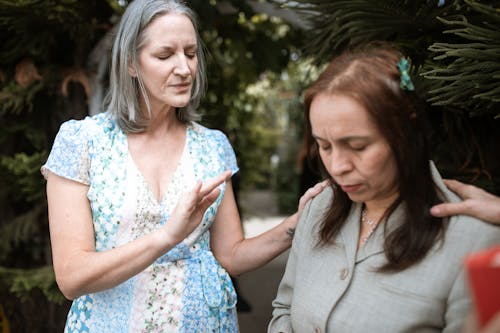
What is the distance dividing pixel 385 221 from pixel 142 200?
2.51ft

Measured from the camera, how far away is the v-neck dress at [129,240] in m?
1.90

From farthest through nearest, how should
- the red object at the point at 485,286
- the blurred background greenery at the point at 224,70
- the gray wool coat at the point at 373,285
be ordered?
the blurred background greenery at the point at 224,70 < the gray wool coat at the point at 373,285 < the red object at the point at 485,286

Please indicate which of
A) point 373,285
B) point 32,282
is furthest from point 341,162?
point 32,282

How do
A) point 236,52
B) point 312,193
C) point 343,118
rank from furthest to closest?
point 236,52 → point 312,193 → point 343,118

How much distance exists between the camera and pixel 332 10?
229 cm

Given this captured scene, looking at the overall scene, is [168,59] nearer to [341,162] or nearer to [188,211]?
[188,211]

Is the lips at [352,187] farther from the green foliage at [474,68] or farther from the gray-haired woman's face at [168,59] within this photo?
the gray-haired woman's face at [168,59]

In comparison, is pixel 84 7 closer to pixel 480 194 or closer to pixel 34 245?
pixel 34 245

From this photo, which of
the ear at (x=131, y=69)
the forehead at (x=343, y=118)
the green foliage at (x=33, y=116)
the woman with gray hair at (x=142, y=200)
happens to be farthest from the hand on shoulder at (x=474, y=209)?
the green foliage at (x=33, y=116)

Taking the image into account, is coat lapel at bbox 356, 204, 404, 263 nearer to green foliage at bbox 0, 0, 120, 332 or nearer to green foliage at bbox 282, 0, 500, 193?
green foliage at bbox 282, 0, 500, 193

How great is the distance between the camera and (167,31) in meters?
1.96

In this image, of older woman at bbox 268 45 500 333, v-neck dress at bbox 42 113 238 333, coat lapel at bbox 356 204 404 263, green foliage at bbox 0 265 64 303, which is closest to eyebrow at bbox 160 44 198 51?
v-neck dress at bbox 42 113 238 333

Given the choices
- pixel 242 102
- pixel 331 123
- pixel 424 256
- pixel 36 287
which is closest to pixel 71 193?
pixel 331 123

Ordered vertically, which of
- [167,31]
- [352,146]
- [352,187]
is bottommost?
[352,187]
